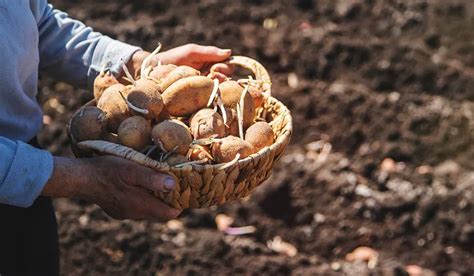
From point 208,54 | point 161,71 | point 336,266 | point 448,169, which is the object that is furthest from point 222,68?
point 448,169

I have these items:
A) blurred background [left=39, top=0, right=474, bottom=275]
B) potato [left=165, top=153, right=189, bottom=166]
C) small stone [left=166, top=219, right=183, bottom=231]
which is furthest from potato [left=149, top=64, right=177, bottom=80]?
small stone [left=166, top=219, right=183, bottom=231]

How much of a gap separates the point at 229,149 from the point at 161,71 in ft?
1.20

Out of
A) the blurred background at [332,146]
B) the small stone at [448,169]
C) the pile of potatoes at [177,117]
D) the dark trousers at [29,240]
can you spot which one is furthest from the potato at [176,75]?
the small stone at [448,169]

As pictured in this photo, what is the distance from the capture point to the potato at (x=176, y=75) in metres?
2.15

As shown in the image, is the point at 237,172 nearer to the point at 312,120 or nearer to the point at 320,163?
the point at 320,163

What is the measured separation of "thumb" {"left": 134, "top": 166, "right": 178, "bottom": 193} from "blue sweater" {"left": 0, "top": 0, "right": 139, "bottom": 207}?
0.64ft

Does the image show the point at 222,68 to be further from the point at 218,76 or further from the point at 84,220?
the point at 84,220

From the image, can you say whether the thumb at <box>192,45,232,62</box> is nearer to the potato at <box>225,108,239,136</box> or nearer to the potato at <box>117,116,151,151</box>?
the potato at <box>225,108,239,136</box>

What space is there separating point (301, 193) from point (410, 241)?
506 mm

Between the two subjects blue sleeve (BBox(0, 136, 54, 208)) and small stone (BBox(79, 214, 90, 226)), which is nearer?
blue sleeve (BBox(0, 136, 54, 208))

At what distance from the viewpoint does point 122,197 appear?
1.91 m

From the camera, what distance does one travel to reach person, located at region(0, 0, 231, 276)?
1807mm

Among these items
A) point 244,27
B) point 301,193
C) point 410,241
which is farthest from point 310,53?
point 410,241

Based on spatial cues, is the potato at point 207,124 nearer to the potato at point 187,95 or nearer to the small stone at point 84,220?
the potato at point 187,95
